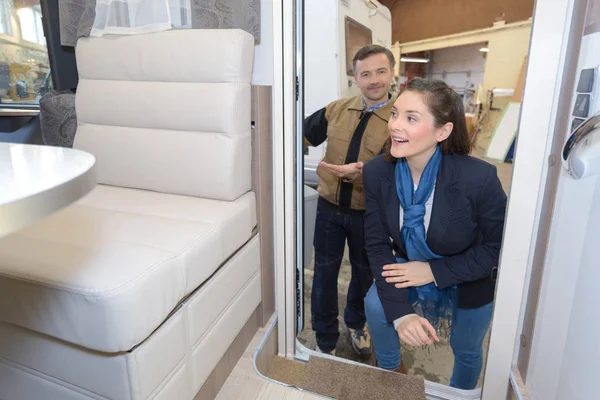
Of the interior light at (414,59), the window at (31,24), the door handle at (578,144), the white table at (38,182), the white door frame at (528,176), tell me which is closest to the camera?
the white table at (38,182)

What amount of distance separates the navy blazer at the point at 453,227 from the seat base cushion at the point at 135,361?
0.56 metres

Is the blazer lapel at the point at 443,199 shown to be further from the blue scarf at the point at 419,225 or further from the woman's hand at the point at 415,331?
the woman's hand at the point at 415,331

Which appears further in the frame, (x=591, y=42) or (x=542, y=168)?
(x=542, y=168)

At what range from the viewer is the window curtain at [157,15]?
1.36 meters

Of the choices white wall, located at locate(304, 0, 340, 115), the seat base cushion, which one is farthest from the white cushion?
white wall, located at locate(304, 0, 340, 115)

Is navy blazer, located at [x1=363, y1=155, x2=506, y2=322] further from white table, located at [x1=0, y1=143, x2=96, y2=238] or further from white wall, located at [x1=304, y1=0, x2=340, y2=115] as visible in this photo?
white table, located at [x1=0, y1=143, x2=96, y2=238]

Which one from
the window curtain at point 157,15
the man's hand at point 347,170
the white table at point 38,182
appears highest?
the window curtain at point 157,15

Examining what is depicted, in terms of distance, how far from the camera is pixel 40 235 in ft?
3.37

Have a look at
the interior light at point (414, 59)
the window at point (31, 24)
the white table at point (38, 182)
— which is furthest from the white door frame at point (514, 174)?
the interior light at point (414, 59)

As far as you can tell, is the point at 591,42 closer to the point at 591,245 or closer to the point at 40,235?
the point at 591,245

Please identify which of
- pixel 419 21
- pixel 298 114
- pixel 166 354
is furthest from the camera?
pixel 419 21

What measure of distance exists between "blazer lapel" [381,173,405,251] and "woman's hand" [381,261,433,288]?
92 mm

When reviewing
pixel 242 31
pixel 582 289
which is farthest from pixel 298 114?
pixel 582 289

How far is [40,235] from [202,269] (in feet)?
1.52
